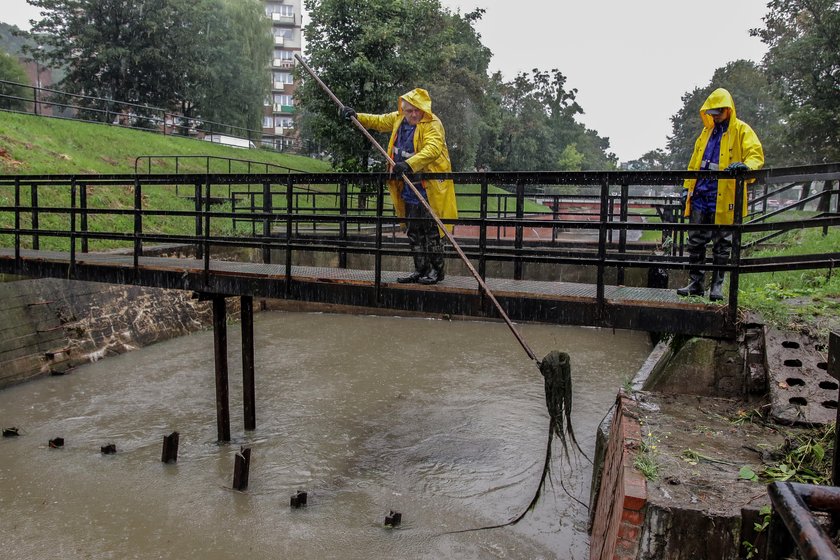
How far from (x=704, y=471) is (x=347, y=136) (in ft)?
63.2

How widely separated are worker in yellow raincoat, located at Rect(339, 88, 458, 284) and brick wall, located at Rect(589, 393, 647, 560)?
2.15 m

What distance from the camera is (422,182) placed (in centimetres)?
598

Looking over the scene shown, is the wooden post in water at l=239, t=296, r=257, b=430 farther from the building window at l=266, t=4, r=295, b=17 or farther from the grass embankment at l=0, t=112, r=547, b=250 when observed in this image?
the building window at l=266, t=4, r=295, b=17

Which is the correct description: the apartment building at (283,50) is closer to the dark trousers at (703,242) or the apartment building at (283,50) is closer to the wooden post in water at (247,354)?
the wooden post in water at (247,354)

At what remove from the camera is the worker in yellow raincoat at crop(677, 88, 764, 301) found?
5.14 m

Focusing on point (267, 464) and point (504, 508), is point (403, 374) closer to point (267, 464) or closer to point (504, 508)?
point (267, 464)

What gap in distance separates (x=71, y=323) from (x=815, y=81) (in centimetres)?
2321

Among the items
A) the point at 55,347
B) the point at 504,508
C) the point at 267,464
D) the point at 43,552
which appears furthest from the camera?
the point at 55,347

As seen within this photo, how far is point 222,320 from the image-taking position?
24.1 ft

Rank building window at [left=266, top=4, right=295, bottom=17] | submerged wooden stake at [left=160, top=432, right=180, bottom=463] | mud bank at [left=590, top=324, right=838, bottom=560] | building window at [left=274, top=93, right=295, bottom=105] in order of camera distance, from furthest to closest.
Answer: building window at [left=266, top=4, right=295, bottom=17]
building window at [left=274, top=93, right=295, bottom=105]
submerged wooden stake at [left=160, top=432, right=180, bottom=463]
mud bank at [left=590, top=324, right=838, bottom=560]

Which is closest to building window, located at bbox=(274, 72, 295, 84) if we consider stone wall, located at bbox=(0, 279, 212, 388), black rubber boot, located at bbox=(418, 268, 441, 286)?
stone wall, located at bbox=(0, 279, 212, 388)

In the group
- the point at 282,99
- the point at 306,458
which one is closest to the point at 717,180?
the point at 306,458

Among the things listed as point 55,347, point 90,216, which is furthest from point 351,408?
point 90,216

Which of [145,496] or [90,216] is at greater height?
[90,216]
